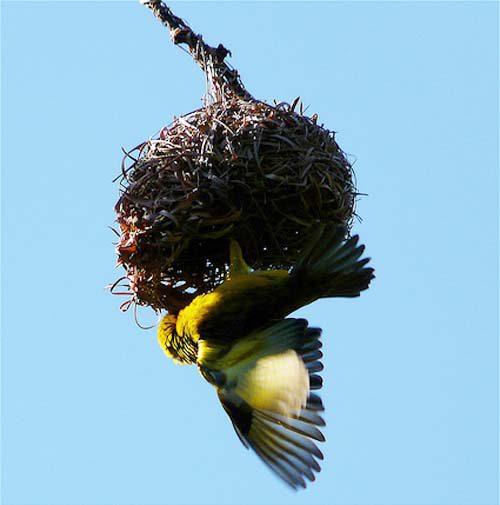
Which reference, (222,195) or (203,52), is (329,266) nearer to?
(222,195)

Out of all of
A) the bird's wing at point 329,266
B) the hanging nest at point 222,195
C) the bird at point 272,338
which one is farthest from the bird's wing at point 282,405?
the hanging nest at point 222,195

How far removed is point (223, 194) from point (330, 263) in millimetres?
397

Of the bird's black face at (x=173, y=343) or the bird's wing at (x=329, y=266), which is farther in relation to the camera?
the bird's black face at (x=173, y=343)

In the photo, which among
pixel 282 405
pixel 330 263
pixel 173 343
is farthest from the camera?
pixel 173 343

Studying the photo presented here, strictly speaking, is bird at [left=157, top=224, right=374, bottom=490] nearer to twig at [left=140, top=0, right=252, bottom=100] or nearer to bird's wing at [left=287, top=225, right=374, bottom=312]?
bird's wing at [left=287, top=225, right=374, bottom=312]

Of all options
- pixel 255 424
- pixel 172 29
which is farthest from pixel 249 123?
pixel 255 424

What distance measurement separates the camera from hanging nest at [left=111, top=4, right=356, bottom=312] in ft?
18.5

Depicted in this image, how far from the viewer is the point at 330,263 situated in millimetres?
5555

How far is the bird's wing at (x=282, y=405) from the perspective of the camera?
543 cm

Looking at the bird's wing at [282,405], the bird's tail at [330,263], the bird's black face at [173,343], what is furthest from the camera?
the bird's black face at [173,343]

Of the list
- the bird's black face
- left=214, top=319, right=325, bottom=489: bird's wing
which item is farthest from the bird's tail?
the bird's black face

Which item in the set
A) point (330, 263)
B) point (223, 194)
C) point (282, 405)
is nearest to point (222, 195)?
point (223, 194)

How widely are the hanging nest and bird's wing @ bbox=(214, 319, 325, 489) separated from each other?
351 mm

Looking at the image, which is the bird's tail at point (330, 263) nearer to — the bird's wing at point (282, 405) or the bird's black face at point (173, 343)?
the bird's wing at point (282, 405)
